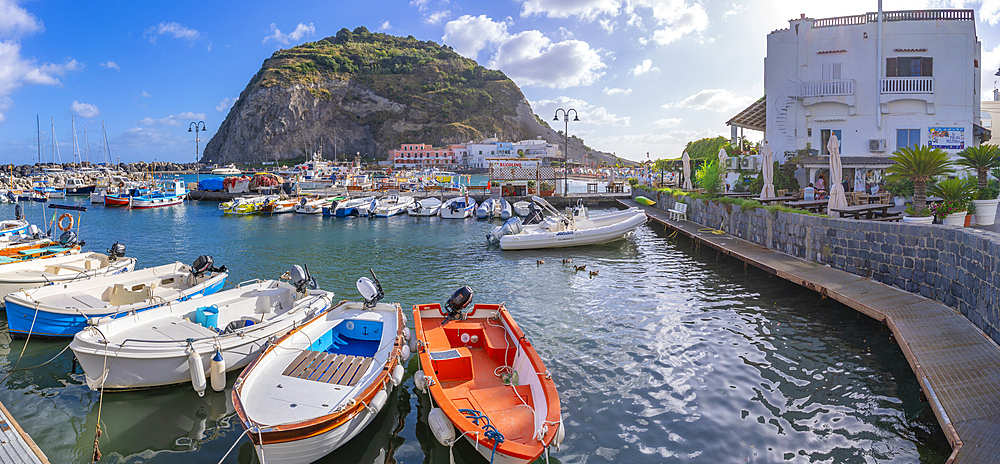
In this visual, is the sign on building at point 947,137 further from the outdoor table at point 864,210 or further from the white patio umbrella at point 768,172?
the outdoor table at point 864,210

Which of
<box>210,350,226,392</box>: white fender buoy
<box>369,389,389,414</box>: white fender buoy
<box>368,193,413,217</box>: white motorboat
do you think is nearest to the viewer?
<box>369,389,389,414</box>: white fender buoy

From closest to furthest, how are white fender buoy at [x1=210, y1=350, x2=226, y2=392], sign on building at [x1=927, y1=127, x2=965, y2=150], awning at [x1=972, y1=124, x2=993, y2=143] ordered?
white fender buoy at [x1=210, y1=350, x2=226, y2=392] → sign on building at [x1=927, y1=127, x2=965, y2=150] → awning at [x1=972, y1=124, x2=993, y2=143]

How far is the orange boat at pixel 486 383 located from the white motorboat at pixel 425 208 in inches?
1211

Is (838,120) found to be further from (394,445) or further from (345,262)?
(394,445)

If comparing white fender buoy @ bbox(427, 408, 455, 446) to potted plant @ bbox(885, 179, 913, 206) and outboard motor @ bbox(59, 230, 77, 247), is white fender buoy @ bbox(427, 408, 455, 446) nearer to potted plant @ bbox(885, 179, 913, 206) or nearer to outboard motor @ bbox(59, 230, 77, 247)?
outboard motor @ bbox(59, 230, 77, 247)

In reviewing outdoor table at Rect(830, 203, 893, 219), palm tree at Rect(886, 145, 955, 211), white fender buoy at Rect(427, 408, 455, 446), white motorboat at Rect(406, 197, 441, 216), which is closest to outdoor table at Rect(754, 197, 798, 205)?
outdoor table at Rect(830, 203, 893, 219)

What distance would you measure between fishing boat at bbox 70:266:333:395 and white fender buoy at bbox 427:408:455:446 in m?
4.21

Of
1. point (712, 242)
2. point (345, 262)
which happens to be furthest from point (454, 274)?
point (712, 242)

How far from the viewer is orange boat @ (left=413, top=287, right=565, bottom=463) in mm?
5657

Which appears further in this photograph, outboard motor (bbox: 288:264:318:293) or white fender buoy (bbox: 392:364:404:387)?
outboard motor (bbox: 288:264:318:293)

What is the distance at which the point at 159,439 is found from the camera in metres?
7.28

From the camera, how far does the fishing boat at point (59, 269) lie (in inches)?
490

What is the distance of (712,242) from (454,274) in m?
9.84

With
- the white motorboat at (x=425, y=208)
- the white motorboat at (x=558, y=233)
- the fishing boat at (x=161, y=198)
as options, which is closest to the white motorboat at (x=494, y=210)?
the white motorboat at (x=425, y=208)
